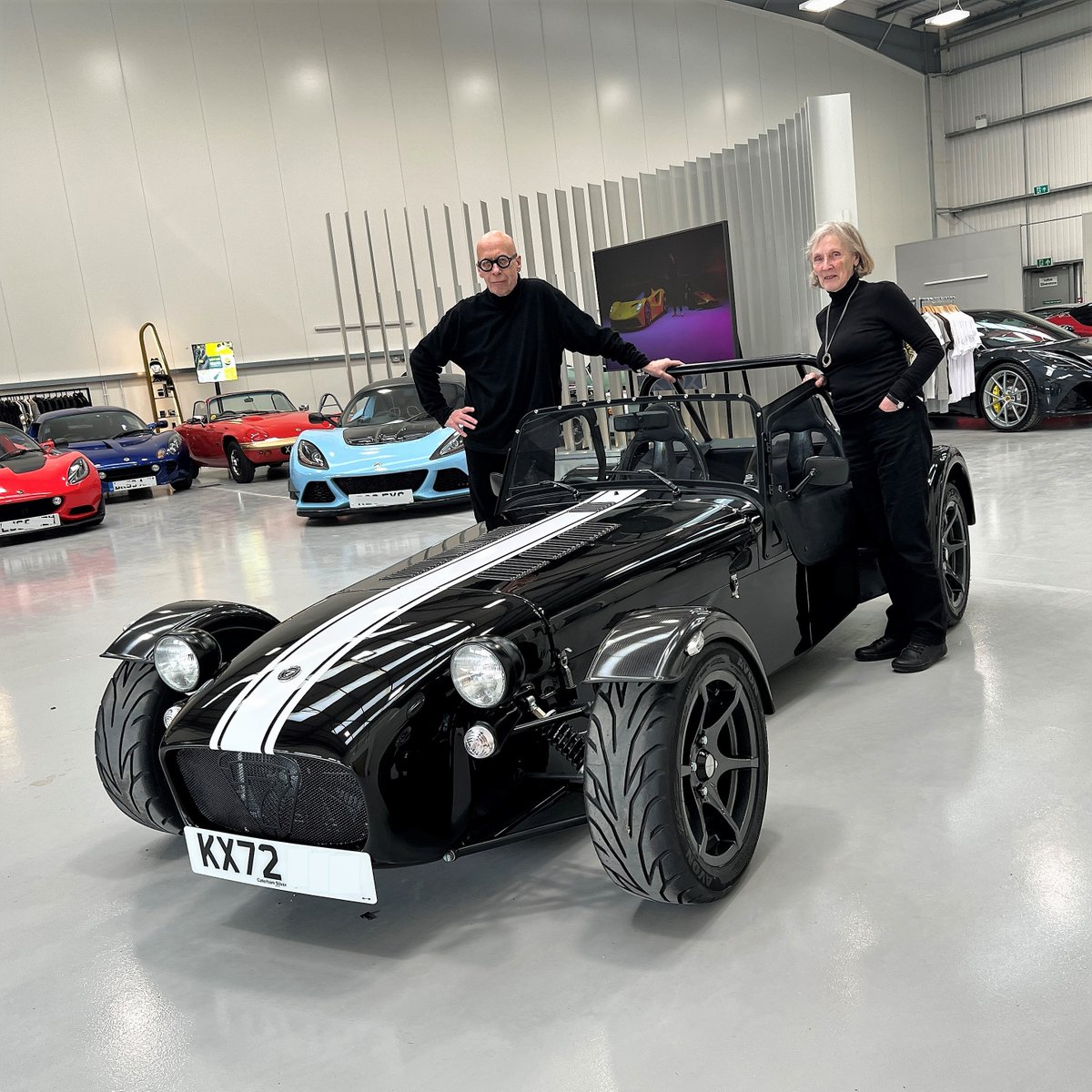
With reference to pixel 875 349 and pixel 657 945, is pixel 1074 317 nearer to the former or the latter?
pixel 875 349

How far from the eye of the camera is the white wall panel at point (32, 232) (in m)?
15.5

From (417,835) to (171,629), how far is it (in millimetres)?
1013

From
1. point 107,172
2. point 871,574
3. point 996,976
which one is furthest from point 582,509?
point 107,172

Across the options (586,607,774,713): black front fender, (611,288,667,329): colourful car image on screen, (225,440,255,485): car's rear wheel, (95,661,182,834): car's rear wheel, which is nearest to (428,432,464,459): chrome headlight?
(611,288,667,329): colourful car image on screen

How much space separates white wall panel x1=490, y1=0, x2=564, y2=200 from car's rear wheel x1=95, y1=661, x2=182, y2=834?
702 inches

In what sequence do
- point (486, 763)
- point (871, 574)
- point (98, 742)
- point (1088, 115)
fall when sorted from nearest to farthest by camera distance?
1. point (486, 763)
2. point (98, 742)
3. point (871, 574)
4. point (1088, 115)

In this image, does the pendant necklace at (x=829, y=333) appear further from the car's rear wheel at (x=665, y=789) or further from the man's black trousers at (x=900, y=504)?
the car's rear wheel at (x=665, y=789)

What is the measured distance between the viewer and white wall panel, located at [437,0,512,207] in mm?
18562

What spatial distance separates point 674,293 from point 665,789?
7474 millimetres

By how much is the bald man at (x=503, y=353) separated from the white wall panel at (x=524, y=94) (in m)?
16.1

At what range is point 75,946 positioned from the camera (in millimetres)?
2389

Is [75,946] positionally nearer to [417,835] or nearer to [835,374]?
[417,835]

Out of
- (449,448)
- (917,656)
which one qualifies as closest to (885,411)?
(917,656)

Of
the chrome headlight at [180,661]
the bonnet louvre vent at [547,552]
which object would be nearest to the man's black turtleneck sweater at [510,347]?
the bonnet louvre vent at [547,552]
